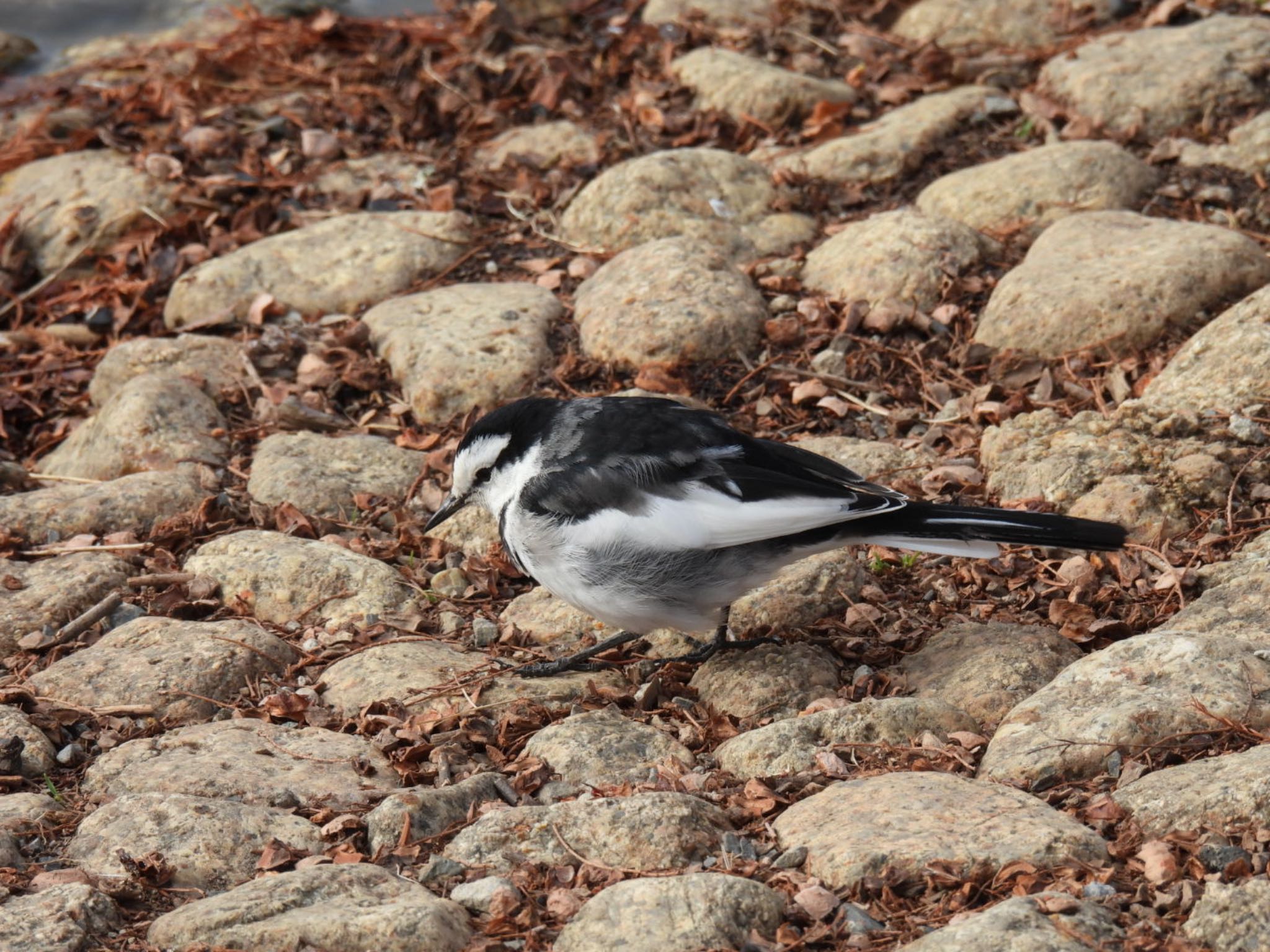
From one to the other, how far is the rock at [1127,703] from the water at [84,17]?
7142 millimetres

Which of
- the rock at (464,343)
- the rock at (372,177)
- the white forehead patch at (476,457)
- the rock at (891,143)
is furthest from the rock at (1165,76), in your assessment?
the white forehead patch at (476,457)

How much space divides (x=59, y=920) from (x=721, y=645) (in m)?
2.29

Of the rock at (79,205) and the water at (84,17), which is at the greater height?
the water at (84,17)

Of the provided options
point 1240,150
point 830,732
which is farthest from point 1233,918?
point 1240,150

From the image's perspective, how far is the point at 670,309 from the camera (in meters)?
6.25

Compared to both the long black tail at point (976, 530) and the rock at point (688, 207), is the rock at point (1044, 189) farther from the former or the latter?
the long black tail at point (976, 530)

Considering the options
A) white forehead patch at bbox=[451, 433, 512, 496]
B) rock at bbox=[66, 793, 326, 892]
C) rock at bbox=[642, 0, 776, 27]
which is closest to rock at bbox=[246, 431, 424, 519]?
white forehead patch at bbox=[451, 433, 512, 496]

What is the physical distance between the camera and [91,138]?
319 inches

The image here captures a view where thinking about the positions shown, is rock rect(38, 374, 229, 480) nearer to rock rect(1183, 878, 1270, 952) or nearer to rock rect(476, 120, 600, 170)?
rock rect(476, 120, 600, 170)

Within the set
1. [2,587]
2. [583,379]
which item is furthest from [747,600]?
[2,587]

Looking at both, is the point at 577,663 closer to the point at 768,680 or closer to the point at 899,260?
the point at 768,680

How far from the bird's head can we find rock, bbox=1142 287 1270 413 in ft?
7.54

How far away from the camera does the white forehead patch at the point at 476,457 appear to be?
16.7 ft

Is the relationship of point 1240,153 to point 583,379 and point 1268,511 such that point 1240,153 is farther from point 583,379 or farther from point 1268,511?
point 583,379
